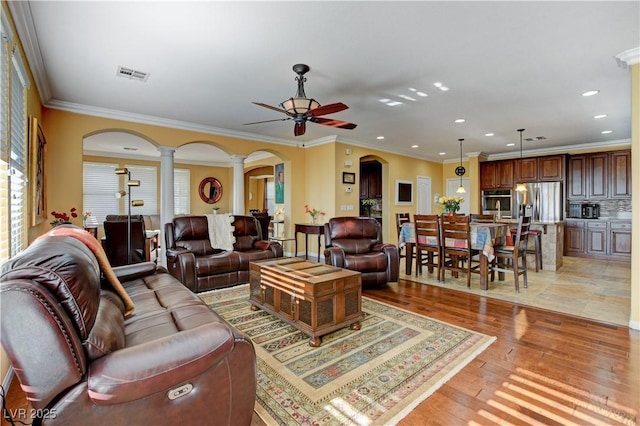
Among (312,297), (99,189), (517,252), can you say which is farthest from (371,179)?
(99,189)

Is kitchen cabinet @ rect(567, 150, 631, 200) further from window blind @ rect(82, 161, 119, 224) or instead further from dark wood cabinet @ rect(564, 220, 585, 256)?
window blind @ rect(82, 161, 119, 224)

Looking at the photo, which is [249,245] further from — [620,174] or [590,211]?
[620,174]

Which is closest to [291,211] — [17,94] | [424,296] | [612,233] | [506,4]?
[424,296]

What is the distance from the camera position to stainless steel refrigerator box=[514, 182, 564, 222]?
725 cm

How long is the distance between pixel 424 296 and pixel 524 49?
2806mm

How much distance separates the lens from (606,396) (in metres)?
1.90

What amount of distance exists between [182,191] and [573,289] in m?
9.77

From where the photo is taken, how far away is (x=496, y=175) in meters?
8.25

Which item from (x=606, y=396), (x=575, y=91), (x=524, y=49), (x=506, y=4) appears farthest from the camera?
(x=575, y=91)

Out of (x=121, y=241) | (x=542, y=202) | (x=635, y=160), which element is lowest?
(x=121, y=241)

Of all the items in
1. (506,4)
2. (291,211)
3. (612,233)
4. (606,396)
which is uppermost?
(506,4)

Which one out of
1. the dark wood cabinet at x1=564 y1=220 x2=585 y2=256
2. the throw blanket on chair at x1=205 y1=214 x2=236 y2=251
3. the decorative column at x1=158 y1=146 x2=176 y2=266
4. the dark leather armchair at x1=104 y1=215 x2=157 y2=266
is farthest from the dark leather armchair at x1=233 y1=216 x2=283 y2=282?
the dark wood cabinet at x1=564 y1=220 x2=585 y2=256

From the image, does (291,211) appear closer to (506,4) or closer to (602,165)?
(506,4)

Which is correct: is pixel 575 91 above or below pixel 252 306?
above
